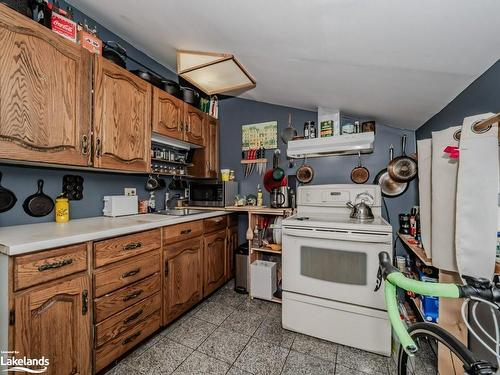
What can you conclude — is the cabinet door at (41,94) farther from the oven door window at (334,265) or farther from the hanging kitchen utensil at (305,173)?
the hanging kitchen utensil at (305,173)

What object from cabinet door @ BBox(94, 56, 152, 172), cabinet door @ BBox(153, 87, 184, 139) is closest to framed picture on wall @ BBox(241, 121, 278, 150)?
cabinet door @ BBox(153, 87, 184, 139)

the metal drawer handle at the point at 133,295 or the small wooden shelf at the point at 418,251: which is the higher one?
the small wooden shelf at the point at 418,251

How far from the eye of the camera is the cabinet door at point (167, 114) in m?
1.97

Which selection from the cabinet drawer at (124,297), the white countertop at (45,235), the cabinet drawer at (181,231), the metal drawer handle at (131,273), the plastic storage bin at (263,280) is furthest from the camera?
the plastic storage bin at (263,280)

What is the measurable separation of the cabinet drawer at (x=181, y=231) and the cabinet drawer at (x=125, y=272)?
0.14 metres

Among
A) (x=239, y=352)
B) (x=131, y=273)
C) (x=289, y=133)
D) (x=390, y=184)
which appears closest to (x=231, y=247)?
(x=239, y=352)

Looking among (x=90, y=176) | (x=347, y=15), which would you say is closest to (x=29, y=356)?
(x=90, y=176)

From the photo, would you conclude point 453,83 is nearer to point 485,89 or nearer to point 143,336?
point 485,89

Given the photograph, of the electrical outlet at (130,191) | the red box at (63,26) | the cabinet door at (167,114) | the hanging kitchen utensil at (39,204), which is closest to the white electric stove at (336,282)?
the cabinet door at (167,114)

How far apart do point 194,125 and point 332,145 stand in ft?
4.86

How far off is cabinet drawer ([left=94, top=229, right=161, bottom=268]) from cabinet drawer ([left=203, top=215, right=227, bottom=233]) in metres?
0.58

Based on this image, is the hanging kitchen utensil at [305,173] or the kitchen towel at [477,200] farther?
the hanging kitchen utensil at [305,173]

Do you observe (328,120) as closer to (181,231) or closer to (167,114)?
(167,114)

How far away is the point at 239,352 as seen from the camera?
1.52 metres
